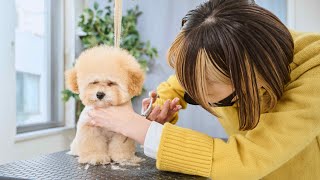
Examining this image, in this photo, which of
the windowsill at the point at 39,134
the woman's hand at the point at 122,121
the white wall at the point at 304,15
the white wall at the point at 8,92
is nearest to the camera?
the woman's hand at the point at 122,121

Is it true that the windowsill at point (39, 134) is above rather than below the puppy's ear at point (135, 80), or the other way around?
below

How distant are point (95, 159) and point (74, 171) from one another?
75 millimetres

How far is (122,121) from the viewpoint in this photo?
0.74 m

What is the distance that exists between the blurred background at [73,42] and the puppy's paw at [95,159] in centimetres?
143

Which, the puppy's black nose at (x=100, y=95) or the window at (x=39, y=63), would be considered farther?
the window at (x=39, y=63)

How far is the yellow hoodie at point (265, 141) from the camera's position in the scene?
626 millimetres

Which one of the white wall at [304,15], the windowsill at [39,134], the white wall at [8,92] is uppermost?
the white wall at [304,15]

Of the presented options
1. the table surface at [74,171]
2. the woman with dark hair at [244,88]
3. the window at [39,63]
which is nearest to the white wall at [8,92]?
the window at [39,63]

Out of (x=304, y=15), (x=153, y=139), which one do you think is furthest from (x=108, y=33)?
(x=153, y=139)

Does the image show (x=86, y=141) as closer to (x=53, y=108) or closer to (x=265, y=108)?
(x=265, y=108)

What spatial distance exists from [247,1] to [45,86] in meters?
2.00

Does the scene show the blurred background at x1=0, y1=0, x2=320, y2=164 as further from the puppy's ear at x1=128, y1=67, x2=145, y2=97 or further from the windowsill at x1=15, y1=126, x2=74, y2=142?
the puppy's ear at x1=128, y1=67, x2=145, y2=97

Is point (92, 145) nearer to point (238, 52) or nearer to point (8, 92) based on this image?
point (238, 52)

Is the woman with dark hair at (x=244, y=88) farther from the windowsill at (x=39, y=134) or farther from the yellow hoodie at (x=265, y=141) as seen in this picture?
the windowsill at (x=39, y=134)
